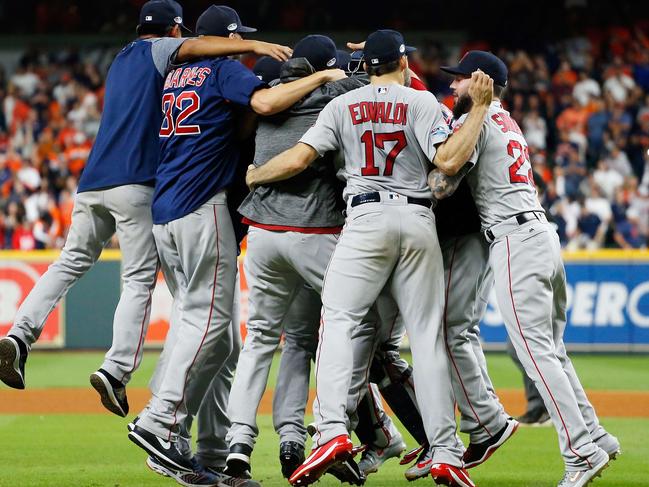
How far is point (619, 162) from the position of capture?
1741 centimetres

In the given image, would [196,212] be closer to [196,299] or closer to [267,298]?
[196,299]

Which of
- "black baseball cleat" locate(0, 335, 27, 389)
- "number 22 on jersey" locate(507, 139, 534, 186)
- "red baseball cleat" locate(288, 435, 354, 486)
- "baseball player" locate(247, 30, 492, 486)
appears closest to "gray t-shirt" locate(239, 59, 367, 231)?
"baseball player" locate(247, 30, 492, 486)

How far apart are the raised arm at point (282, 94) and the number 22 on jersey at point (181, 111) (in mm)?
387

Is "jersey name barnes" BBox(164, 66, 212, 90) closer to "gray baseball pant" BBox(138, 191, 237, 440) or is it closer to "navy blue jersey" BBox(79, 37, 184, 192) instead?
"navy blue jersey" BBox(79, 37, 184, 192)

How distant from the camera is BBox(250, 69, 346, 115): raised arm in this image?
5785mm

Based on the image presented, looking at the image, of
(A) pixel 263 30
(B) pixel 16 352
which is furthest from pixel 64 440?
(A) pixel 263 30

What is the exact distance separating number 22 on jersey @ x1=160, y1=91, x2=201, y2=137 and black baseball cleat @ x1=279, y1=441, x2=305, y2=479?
1819mm

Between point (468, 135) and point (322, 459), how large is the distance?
5.90ft

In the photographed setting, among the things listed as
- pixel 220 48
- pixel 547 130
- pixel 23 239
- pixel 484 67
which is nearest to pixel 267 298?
pixel 220 48

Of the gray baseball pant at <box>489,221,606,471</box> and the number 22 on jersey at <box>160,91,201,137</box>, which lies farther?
the number 22 on jersey at <box>160,91,201,137</box>

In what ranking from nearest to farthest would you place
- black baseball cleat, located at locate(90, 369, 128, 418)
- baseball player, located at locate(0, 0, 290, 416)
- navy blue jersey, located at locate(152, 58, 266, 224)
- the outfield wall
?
navy blue jersey, located at locate(152, 58, 266, 224) < black baseball cleat, located at locate(90, 369, 128, 418) < baseball player, located at locate(0, 0, 290, 416) < the outfield wall

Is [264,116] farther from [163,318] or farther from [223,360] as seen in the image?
[163,318]

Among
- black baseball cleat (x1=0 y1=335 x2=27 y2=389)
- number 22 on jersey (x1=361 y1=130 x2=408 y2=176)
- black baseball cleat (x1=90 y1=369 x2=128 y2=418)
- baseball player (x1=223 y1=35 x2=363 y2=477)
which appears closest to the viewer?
number 22 on jersey (x1=361 y1=130 x2=408 y2=176)

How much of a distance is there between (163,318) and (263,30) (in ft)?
32.0
